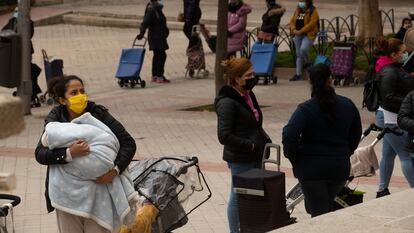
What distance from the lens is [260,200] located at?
26.6ft

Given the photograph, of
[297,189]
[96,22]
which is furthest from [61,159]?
[96,22]

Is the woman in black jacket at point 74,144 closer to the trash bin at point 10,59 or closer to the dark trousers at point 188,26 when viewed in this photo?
the trash bin at point 10,59

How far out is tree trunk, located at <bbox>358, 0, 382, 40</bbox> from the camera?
2306cm

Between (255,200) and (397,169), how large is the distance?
15.8ft

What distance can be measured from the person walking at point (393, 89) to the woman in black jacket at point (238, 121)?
189 centimetres

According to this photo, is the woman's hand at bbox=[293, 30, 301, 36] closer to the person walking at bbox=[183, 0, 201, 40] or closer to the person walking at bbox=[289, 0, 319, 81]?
the person walking at bbox=[289, 0, 319, 81]

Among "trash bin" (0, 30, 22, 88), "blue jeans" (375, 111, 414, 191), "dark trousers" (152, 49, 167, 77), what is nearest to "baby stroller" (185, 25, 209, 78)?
"dark trousers" (152, 49, 167, 77)

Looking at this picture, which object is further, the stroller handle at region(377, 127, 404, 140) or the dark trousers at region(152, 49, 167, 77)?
the dark trousers at region(152, 49, 167, 77)

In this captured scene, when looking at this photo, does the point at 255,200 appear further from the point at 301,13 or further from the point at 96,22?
the point at 96,22

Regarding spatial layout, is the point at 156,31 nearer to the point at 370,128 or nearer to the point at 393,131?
the point at 393,131

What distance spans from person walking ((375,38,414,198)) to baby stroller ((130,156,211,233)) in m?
2.69

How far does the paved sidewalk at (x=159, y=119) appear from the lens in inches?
436

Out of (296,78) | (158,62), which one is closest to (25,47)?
(158,62)

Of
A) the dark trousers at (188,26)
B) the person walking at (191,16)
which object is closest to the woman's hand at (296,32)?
the person walking at (191,16)
